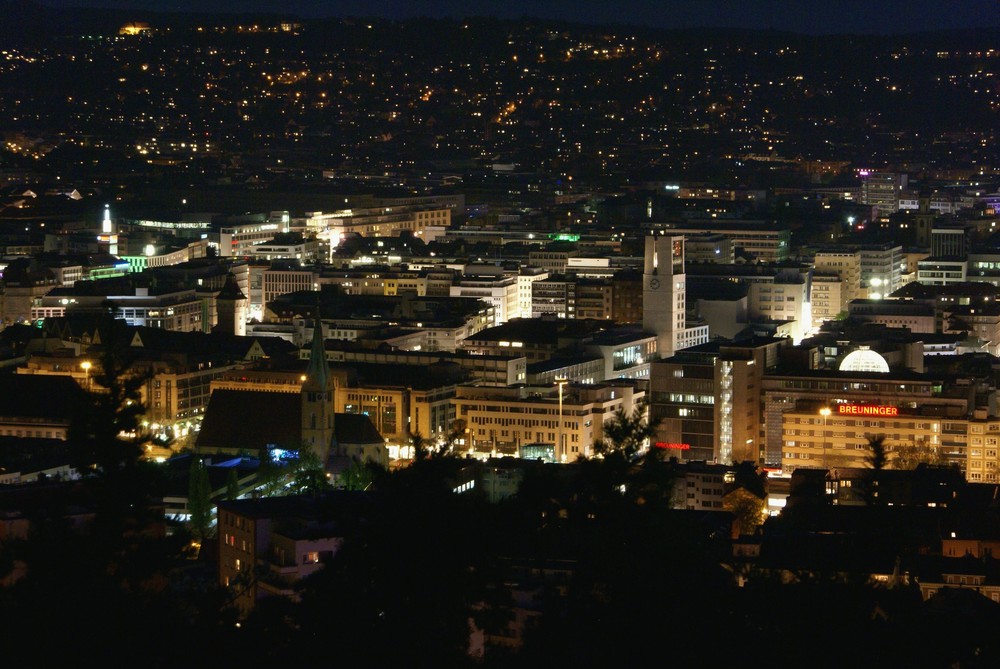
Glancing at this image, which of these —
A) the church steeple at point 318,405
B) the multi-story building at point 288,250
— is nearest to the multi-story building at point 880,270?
the multi-story building at point 288,250

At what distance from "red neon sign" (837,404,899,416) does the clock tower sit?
1113cm

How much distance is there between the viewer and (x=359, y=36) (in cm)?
13112

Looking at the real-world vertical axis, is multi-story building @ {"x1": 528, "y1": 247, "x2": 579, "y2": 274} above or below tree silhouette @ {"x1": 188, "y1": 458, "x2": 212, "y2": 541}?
above

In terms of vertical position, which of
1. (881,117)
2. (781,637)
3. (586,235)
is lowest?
(781,637)

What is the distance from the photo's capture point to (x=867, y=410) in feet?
132

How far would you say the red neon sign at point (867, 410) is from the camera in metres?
40.2

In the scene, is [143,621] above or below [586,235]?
below

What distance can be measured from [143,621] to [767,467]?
23.0 meters

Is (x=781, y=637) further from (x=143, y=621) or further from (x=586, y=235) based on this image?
(x=586, y=235)

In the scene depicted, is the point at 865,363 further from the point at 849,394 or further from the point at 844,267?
the point at 844,267

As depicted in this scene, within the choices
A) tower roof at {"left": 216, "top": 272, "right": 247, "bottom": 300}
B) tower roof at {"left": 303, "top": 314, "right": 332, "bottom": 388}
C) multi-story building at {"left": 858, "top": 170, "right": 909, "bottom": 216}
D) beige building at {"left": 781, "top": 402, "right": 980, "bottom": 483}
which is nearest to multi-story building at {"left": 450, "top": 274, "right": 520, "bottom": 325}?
tower roof at {"left": 216, "top": 272, "right": 247, "bottom": 300}

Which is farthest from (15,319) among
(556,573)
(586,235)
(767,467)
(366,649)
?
(366,649)

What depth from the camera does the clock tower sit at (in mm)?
51531

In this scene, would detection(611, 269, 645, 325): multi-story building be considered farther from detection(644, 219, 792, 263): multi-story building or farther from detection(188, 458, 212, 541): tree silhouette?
detection(188, 458, 212, 541): tree silhouette
